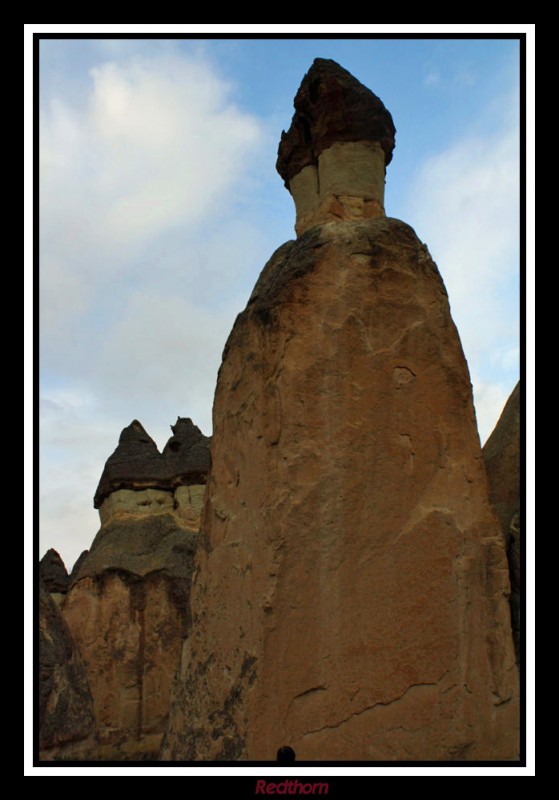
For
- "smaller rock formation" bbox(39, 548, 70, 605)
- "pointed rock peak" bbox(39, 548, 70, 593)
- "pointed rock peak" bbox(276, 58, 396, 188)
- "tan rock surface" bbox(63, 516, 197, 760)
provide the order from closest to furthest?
"pointed rock peak" bbox(276, 58, 396, 188) < "tan rock surface" bbox(63, 516, 197, 760) < "smaller rock formation" bbox(39, 548, 70, 605) < "pointed rock peak" bbox(39, 548, 70, 593)

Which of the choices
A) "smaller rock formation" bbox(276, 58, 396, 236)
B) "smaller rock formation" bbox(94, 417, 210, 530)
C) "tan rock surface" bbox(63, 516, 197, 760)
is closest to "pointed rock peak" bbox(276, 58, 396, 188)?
"smaller rock formation" bbox(276, 58, 396, 236)

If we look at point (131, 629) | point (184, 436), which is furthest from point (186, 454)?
point (131, 629)

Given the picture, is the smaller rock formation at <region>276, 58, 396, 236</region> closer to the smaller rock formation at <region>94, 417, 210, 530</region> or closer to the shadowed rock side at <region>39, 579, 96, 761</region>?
the shadowed rock side at <region>39, 579, 96, 761</region>

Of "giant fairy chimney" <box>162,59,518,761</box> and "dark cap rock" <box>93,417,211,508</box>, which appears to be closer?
"giant fairy chimney" <box>162,59,518,761</box>

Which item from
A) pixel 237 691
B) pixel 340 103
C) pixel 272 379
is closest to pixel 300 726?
pixel 237 691

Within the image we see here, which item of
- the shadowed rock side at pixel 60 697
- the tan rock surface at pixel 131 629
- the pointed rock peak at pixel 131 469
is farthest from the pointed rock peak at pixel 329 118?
the pointed rock peak at pixel 131 469
